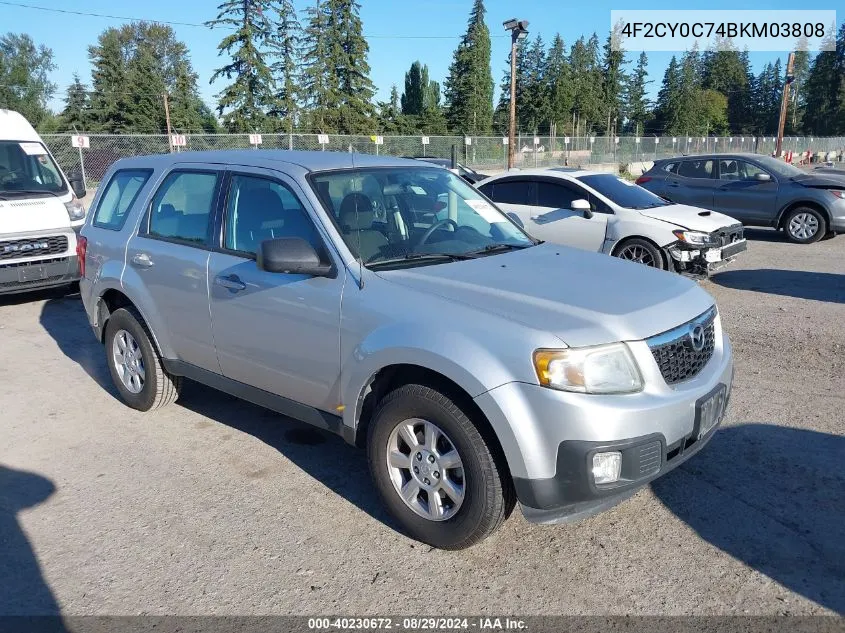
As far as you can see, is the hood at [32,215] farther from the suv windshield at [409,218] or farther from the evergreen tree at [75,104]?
the evergreen tree at [75,104]

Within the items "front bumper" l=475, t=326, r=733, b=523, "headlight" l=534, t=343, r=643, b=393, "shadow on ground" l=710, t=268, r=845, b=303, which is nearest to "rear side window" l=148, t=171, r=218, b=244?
"front bumper" l=475, t=326, r=733, b=523

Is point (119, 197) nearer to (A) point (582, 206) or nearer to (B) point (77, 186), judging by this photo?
(B) point (77, 186)

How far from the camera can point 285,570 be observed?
330 centimetres

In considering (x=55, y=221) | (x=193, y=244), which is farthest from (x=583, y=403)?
(x=55, y=221)

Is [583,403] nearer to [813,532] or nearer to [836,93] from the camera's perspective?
[813,532]

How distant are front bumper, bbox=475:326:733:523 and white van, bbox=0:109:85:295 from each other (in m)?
7.44

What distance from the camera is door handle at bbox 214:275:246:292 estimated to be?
413 cm

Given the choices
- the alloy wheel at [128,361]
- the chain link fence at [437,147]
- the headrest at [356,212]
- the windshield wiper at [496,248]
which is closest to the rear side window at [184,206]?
the alloy wheel at [128,361]

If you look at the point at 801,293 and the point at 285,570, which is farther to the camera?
the point at 801,293

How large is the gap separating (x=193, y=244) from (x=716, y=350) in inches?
127

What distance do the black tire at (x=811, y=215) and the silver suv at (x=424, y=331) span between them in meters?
10.6

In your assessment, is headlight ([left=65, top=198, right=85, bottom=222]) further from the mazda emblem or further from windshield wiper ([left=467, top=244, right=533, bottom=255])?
the mazda emblem

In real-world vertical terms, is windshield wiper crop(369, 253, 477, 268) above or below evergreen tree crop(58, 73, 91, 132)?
below

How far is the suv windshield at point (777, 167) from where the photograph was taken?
13367 mm
